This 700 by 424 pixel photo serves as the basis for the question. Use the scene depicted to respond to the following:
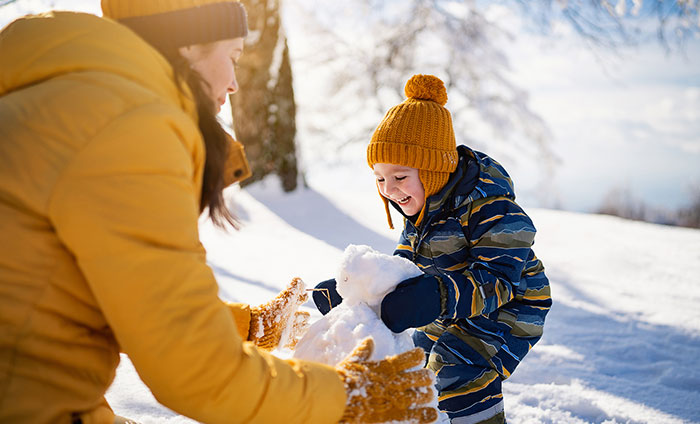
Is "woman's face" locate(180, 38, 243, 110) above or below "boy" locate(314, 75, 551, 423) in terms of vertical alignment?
above

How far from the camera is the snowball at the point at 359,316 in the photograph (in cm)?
136

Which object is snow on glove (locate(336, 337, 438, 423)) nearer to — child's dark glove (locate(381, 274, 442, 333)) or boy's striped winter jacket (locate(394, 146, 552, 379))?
child's dark glove (locate(381, 274, 442, 333))

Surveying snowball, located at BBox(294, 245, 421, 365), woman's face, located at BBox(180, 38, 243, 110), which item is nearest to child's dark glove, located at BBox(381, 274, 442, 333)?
snowball, located at BBox(294, 245, 421, 365)

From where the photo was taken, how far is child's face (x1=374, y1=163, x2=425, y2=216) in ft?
6.94

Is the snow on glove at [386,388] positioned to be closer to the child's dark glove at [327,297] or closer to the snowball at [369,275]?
the snowball at [369,275]

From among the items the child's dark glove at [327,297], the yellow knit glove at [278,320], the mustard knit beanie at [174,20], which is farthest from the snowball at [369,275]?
the mustard knit beanie at [174,20]

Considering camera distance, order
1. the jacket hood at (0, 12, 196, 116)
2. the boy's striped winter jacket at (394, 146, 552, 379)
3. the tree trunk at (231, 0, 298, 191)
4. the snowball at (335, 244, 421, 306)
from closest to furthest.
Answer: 1. the jacket hood at (0, 12, 196, 116)
2. the snowball at (335, 244, 421, 306)
3. the boy's striped winter jacket at (394, 146, 552, 379)
4. the tree trunk at (231, 0, 298, 191)

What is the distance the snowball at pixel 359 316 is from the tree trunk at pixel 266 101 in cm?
490

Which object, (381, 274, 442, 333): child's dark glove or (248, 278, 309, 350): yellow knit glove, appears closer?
(381, 274, 442, 333): child's dark glove

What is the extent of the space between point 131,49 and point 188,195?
0.32 metres

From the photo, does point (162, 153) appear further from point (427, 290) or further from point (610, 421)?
point (610, 421)

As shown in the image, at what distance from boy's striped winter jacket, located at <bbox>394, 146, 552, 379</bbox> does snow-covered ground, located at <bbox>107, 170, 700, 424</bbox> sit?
0.46 meters

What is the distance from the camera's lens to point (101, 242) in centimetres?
86

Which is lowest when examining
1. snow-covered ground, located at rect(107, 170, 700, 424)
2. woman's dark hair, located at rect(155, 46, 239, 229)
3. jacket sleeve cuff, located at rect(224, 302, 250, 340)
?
snow-covered ground, located at rect(107, 170, 700, 424)
